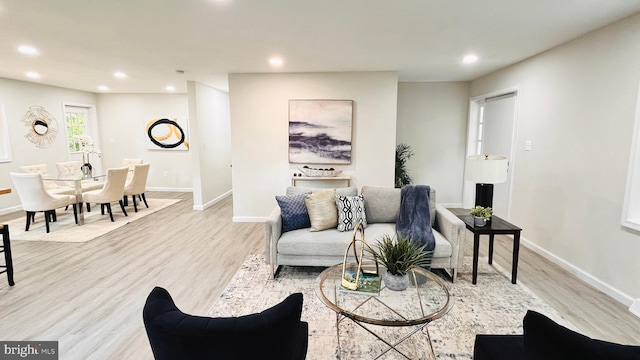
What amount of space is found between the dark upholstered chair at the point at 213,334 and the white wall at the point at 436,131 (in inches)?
212

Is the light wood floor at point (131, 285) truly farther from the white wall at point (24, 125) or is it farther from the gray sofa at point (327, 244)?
the white wall at point (24, 125)

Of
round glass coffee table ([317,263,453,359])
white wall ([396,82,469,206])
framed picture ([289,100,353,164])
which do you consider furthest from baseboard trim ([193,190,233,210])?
round glass coffee table ([317,263,453,359])

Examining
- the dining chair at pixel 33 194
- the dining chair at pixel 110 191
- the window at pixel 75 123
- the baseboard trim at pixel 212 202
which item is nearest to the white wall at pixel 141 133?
the window at pixel 75 123

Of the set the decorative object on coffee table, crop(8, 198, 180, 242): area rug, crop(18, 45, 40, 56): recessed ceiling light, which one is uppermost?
crop(18, 45, 40, 56): recessed ceiling light

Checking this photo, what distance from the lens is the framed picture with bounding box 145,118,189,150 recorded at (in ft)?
25.2

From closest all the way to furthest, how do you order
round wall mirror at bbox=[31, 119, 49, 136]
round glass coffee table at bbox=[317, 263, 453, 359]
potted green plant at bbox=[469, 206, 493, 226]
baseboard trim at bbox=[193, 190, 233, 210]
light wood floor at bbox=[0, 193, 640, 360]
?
round glass coffee table at bbox=[317, 263, 453, 359] → light wood floor at bbox=[0, 193, 640, 360] → potted green plant at bbox=[469, 206, 493, 226] → baseboard trim at bbox=[193, 190, 233, 210] → round wall mirror at bbox=[31, 119, 49, 136]

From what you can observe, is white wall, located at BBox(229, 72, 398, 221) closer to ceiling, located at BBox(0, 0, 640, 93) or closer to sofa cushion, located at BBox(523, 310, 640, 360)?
ceiling, located at BBox(0, 0, 640, 93)

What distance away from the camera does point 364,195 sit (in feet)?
Result: 11.5

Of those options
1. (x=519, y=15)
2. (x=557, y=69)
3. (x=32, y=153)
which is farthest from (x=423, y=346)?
(x=32, y=153)

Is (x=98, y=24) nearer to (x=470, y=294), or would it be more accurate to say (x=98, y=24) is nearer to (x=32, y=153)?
(x=470, y=294)

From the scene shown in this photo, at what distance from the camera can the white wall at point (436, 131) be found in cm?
584

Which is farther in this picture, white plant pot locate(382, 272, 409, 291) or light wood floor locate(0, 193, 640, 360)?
light wood floor locate(0, 193, 640, 360)

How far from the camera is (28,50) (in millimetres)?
3646

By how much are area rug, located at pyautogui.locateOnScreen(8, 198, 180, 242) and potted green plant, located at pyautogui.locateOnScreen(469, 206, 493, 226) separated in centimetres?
473
